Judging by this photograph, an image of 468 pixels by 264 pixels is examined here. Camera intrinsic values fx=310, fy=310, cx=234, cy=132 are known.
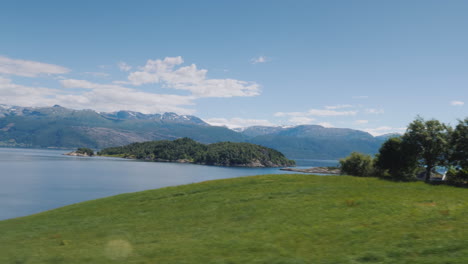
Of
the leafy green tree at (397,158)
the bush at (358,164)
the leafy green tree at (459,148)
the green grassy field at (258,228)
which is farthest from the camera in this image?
the bush at (358,164)

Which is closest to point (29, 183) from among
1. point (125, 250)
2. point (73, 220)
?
point (73, 220)

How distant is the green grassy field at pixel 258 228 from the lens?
15.9m

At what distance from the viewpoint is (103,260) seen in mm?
16312

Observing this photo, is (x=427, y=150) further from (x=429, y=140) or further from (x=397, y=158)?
(x=397, y=158)

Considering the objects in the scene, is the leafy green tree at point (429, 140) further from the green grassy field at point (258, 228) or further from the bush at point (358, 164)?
the bush at point (358, 164)

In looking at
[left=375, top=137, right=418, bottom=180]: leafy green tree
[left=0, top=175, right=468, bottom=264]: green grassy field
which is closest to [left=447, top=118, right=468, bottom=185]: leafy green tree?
[left=375, top=137, right=418, bottom=180]: leafy green tree

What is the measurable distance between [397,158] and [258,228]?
141 ft

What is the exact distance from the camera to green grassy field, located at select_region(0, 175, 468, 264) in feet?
52.2

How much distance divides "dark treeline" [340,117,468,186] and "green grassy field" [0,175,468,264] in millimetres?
22408

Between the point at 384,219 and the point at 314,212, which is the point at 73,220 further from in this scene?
the point at 384,219

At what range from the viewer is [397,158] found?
54750mm

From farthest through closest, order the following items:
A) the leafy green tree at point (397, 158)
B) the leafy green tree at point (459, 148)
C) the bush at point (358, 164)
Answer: the bush at point (358, 164), the leafy green tree at point (397, 158), the leafy green tree at point (459, 148)

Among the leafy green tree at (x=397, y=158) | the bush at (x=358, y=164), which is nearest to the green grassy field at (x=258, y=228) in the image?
the leafy green tree at (x=397, y=158)

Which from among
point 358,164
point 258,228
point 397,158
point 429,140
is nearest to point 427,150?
point 429,140
